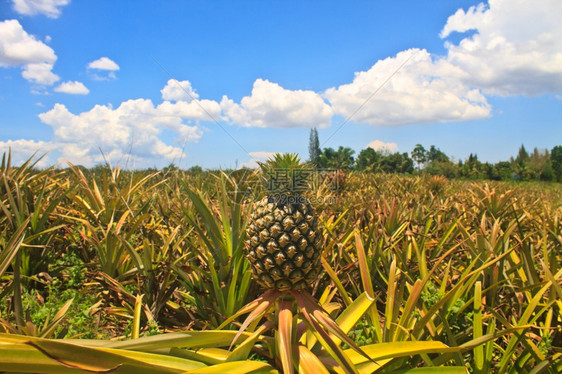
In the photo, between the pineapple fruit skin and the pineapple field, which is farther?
the pineapple fruit skin

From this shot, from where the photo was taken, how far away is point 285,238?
1441mm

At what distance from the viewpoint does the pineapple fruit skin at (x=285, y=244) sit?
1.46 meters

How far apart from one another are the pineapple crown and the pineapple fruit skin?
5 centimetres

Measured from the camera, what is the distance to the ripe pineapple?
1.46 m

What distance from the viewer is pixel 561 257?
2.59m

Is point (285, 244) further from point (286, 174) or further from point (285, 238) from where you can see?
point (286, 174)

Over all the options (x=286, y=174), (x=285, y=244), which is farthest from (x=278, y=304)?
(x=286, y=174)

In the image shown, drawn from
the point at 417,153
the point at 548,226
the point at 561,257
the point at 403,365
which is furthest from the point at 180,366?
the point at 417,153

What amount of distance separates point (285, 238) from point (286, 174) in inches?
12.9

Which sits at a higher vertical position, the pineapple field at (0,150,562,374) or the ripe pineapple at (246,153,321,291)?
the ripe pineapple at (246,153,321,291)

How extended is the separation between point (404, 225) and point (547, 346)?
1239 millimetres

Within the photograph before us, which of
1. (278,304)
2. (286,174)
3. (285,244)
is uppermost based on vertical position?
(286,174)

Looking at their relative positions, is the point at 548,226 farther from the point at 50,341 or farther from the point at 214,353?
the point at 50,341

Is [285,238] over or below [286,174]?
below
